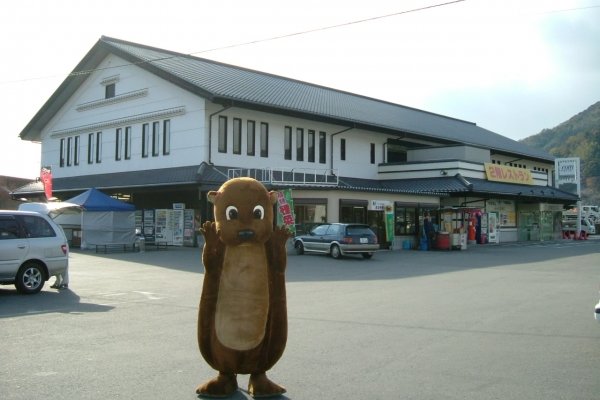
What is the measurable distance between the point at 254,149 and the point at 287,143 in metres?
2.58

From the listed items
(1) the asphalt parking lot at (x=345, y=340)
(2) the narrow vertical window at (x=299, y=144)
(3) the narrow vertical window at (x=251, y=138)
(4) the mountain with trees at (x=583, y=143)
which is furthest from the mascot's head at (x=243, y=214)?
(4) the mountain with trees at (x=583, y=143)

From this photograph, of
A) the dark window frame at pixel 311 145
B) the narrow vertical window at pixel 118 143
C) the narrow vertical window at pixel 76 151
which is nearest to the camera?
the narrow vertical window at pixel 118 143

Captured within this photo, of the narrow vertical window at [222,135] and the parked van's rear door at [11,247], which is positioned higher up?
the narrow vertical window at [222,135]

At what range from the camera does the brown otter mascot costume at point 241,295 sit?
563 centimetres

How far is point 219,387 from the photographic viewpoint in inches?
226

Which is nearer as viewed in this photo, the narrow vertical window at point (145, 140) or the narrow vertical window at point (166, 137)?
the narrow vertical window at point (166, 137)

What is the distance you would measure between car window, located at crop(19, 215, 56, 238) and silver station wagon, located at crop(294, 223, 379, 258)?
42.8 ft

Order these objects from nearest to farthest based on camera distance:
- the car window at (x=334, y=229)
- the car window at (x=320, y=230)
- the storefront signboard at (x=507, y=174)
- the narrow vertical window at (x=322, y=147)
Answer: the car window at (x=334, y=229) < the car window at (x=320, y=230) < the narrow vertical window at (x=322, y=147) < the storefront signboard at (x=507, y=174)

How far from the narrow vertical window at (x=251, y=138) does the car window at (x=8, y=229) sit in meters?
18.8

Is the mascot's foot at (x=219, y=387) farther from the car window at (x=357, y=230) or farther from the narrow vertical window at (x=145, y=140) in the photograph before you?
the narrow vertical window at (x=145, y=140)

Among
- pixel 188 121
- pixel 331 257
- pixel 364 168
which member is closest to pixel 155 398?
pixel 331 257

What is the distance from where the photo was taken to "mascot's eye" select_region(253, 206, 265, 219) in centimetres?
585

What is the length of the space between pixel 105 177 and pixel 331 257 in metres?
15.9

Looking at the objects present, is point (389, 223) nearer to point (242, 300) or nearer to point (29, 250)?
point (29, 250)
